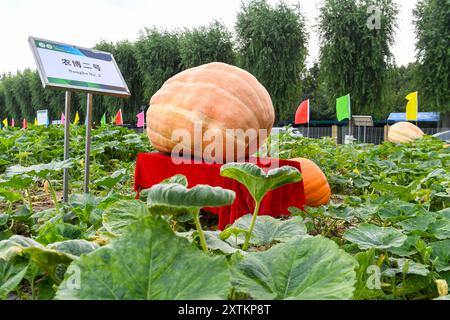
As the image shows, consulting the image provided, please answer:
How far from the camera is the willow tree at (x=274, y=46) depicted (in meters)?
18.9

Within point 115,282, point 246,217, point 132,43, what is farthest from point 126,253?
point 132,43

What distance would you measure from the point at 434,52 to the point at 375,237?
17.2m

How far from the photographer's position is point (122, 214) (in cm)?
97

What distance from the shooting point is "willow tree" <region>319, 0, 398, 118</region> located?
1678 centimetres

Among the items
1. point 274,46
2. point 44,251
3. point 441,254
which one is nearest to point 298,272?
point 44,251

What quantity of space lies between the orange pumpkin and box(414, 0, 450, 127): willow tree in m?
15.3

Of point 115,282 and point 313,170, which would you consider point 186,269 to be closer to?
point 115,282

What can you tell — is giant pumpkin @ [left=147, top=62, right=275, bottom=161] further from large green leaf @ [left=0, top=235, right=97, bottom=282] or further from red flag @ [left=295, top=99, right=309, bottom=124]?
red flag @ [left=295, top=99, right=309, bottom=124]

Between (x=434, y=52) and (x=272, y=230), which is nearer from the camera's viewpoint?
(x=272, y=230)

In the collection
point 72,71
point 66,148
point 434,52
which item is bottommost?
point 66,148

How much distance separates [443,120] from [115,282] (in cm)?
2029

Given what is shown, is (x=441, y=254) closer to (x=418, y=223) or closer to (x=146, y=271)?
(x=418, y=223)

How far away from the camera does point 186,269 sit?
59 centimetres
